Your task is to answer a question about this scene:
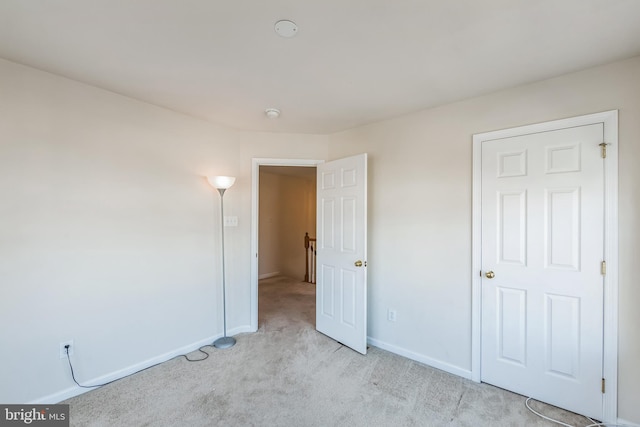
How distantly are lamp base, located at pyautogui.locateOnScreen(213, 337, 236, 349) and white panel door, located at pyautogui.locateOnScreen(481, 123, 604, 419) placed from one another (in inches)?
95.9

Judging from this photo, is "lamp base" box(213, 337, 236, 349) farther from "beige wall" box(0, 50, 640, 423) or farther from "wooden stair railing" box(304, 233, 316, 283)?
"wooden stair railing" box(304, 233, 316, 283)

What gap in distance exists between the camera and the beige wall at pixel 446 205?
1.83m

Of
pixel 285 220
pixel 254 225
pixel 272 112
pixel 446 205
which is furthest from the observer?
pixel 285 220

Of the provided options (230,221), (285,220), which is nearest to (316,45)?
(230,221)

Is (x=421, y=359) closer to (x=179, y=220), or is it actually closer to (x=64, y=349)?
(x=179, y=220)

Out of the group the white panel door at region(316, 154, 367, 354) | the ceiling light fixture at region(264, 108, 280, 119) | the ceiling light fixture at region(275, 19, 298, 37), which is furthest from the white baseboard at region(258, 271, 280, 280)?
the ceiling light fixture at region(275, 19, 298, 37)

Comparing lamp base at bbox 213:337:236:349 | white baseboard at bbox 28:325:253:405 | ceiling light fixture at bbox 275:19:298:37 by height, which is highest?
ceiling light fixture at bbox 275:19:298:37

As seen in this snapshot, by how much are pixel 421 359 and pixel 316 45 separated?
9.29 feet

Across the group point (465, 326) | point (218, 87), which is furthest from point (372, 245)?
point (218, 87)

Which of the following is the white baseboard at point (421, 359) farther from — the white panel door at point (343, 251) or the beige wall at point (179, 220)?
the white panel door at point (343, 251)

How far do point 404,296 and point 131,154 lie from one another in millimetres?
2906

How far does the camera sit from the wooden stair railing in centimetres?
613

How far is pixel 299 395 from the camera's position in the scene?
2193 millimetres

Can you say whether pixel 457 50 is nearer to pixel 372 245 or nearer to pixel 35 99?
pixel 372 245
